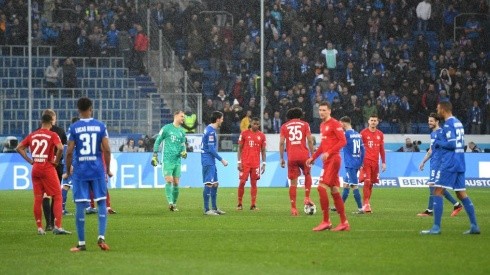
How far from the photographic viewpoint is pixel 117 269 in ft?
43.2

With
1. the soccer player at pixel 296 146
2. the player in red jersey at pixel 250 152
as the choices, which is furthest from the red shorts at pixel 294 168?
the player in red jersey at pixel 250 152

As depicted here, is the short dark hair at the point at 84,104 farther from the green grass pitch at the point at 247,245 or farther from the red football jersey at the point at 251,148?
the red football jersey at the point at 251,148

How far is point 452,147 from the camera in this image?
17.8 metres

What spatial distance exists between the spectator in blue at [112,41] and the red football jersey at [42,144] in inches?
1050

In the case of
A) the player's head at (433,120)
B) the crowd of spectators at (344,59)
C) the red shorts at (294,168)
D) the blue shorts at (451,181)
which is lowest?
the red shorts at (294,168)

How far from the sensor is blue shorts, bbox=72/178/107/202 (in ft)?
51.0

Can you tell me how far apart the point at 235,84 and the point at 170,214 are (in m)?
20.3

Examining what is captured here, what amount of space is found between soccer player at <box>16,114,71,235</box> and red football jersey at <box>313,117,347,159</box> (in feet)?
15.1

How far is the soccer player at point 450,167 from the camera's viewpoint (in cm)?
1780

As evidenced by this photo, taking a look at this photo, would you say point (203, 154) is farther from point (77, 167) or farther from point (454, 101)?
point (454, 101)

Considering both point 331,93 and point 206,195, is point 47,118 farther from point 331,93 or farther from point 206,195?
point 331,93

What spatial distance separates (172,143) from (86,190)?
9.89 m

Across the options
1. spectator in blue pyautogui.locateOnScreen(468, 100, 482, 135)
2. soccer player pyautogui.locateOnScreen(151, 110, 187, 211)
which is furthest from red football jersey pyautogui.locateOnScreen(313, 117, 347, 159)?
spectator in blue pyautogui.locateOnScreen(468, 100, 482, 135)

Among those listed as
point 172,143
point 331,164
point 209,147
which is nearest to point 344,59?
point 172,143
